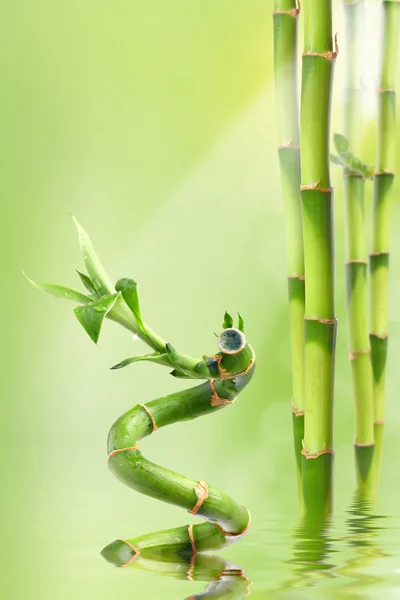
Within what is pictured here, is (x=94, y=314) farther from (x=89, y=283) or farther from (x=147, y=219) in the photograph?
(x=147, y=219)

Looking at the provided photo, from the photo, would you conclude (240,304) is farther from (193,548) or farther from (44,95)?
(193,548)

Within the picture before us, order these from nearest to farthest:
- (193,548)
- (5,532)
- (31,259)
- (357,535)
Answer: (193,548), (357,535), (5,532), (31,259)

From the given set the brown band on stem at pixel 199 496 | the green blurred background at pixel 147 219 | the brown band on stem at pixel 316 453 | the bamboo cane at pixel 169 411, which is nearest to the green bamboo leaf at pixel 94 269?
the bamboo cane at pixel 169 411

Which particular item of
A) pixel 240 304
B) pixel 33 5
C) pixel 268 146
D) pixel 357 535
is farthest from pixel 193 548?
pixel 33 5

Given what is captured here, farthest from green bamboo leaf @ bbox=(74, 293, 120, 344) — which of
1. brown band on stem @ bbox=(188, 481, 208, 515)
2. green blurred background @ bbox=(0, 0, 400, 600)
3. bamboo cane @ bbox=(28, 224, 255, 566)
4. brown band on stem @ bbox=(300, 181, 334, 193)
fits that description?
green blurred background @ bbox=(0, 0, 400, 600)

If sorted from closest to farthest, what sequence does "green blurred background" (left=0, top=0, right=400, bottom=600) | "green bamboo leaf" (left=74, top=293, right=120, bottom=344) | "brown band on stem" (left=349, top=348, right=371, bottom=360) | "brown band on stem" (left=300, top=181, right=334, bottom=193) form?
"green bamboo leaf" (left=74, top=293, right=120, bottom=344) → "brown band on stem" (left=300, top=181, right=334, bottom=193) → "brown band on stem" (left=349, top=348, right=371, bottom=360) → "green blurred background" (left=0, top=0, right=400, bottom=600)

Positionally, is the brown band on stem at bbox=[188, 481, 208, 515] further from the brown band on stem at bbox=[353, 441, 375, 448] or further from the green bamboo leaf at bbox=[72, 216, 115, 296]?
the brown band on stem at bbox=[353, 441, 375, 448]

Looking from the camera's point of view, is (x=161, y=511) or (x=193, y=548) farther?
(x=161, y=511)
